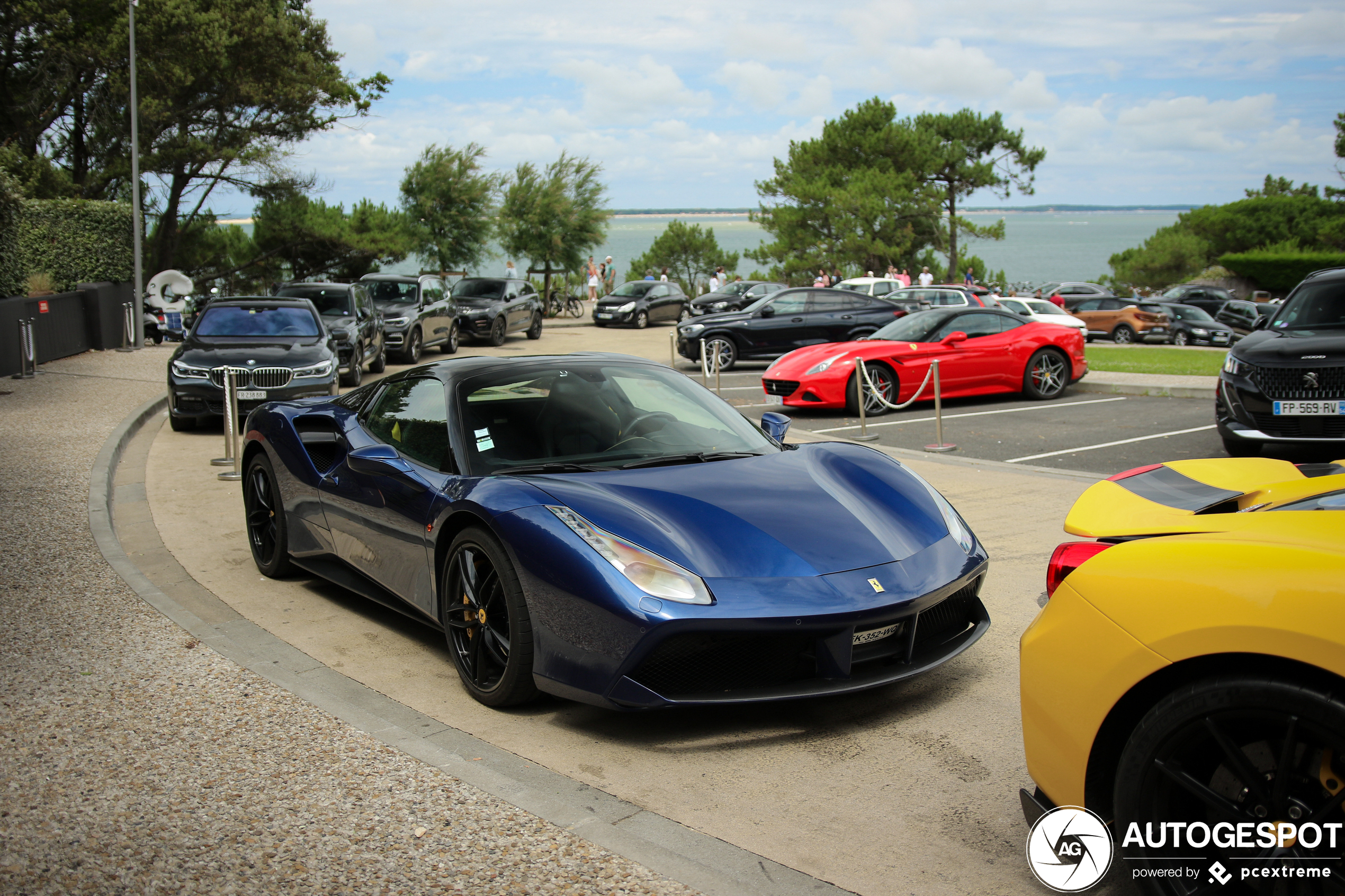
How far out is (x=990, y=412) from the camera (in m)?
14.2

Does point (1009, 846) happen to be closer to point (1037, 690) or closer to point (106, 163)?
point (1037, 690)

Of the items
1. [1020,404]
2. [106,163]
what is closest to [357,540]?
[1020,404]

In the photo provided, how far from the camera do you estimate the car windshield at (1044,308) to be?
3117 centimetres

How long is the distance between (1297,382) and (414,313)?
55.6 feet

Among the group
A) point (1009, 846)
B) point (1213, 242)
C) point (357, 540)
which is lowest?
point (1009, 846)

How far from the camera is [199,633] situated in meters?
5.10

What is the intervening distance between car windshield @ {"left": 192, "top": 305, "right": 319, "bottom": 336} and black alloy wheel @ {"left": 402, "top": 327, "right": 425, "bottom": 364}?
6.88 m

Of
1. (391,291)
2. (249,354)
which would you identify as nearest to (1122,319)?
(391,291)

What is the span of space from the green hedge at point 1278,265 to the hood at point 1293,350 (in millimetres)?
50541

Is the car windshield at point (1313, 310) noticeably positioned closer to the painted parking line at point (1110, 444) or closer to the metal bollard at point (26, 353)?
the painted parking line at point (1110, 444)

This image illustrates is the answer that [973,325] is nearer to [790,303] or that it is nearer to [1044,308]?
[790,303]

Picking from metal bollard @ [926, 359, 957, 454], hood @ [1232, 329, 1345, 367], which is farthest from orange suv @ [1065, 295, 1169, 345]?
hood @ [1232, 329, 1345, 367]

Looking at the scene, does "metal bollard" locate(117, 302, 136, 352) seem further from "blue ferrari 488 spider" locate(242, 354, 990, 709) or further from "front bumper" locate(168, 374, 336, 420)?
"blue ferrari 488 spider" locate(242, 354, 990, 709)

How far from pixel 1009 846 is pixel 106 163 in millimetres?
37560
